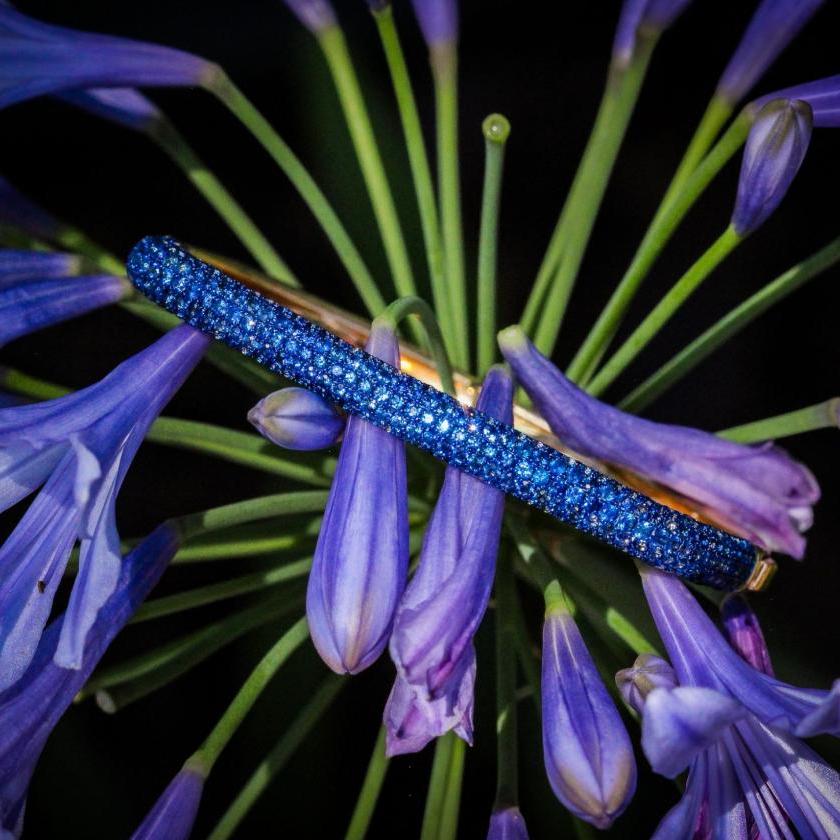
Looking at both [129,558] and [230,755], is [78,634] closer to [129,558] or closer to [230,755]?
[129,558]

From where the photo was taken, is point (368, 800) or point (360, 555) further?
point (368, 800)

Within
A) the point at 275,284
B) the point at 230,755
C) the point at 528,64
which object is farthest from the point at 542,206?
the point at 230,755

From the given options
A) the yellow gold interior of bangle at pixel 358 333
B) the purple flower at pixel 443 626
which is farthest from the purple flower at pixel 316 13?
the purple flower at pixel 443 626

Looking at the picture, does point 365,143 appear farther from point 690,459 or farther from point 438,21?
point 690,459

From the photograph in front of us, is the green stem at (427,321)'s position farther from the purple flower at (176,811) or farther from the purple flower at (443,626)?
the purple flower at (176,811)

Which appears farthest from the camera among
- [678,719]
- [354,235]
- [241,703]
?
[354,235]


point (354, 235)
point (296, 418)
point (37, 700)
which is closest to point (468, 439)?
point (296, 418)
